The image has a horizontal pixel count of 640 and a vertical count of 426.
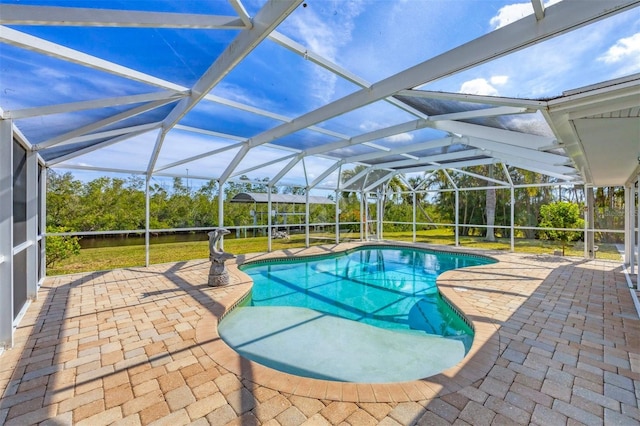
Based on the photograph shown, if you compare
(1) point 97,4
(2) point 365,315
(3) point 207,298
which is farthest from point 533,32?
(3) point 207,298

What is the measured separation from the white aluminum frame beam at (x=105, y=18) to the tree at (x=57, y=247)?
8230 millimetres

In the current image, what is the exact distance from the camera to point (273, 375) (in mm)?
3002

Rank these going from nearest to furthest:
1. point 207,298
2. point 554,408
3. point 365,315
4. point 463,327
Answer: point 554,408
point 463,327
point 207,298
point 365,315

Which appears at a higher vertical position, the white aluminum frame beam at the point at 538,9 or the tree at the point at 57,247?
the white aluminum frame beam at the point at 538,9

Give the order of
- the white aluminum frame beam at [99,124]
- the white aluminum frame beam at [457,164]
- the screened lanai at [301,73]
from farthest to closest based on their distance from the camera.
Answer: the white aluminum frame beam at [457,164]
the white aluminum frame beam at [99,124]
the screened lanai at [301,73]

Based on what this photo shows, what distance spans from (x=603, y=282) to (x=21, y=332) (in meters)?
11.5

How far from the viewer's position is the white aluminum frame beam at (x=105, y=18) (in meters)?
2.07

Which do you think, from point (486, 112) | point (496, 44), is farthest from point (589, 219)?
point (496, 44)

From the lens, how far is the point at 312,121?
5945 mm

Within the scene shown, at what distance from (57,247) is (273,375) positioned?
9.04 m

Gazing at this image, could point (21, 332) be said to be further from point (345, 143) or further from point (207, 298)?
point (345, 143)

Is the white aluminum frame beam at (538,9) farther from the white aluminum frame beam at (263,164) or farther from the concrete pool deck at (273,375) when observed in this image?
the white aluminum frame beam at (263,164)

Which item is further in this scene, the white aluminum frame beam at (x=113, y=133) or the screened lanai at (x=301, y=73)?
the white aluminum frame beam at (x=113, y=133)

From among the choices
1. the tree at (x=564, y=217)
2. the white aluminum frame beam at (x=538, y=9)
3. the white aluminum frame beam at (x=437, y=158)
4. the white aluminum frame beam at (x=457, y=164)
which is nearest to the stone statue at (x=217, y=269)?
the white aluminum frame beam at (x=538, y=9)
